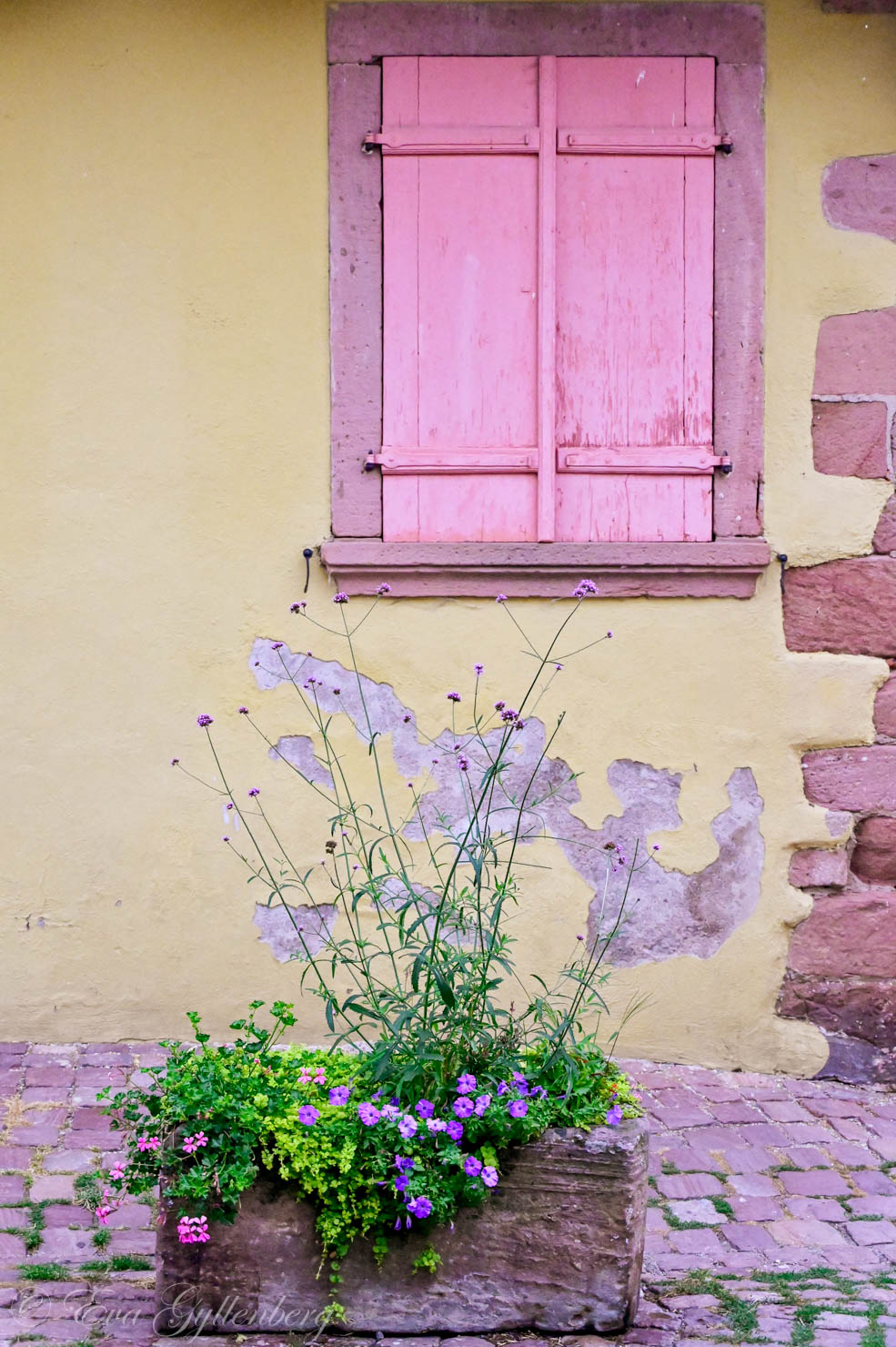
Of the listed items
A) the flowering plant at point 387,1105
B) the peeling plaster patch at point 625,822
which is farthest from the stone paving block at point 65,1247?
the peeling plaster patch at point 625,822

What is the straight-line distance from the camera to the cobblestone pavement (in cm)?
283

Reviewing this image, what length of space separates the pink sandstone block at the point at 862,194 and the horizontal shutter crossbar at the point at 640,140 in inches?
14.8

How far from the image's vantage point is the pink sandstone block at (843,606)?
4.52m

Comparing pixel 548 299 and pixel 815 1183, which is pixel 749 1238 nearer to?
pixel 815 1183

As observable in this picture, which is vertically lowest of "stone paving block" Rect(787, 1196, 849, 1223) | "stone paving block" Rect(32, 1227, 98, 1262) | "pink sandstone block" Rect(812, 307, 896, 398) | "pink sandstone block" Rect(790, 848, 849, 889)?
"stone paving block" Rect(787, 1196, 849, 1223)

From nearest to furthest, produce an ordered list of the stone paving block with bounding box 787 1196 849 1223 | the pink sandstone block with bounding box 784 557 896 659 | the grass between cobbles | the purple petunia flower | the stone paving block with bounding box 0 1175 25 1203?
the purple petunia flower, the grass between cobbles, the stone paving block with bounding box 0 1175 25 1203, the stone paving block with bounding box 787 1196 849 1223, the pink sandstone block with bounding box 784 557 896 659

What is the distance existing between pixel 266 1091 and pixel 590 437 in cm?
247

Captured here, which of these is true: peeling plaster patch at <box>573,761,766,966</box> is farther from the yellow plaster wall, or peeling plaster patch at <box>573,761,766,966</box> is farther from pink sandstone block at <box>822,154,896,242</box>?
pink sandstone block at <box>822,154,896,242</box>

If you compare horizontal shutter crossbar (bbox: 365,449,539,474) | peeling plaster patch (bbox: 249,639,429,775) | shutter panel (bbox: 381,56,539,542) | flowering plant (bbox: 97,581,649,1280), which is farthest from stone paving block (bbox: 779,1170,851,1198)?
horizontal shutter crossbar (bbox: 365,449,539,474)

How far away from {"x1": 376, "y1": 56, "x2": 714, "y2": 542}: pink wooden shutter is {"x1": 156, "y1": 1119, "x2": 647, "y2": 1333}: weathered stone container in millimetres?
2220

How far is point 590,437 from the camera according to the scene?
14.8 ft

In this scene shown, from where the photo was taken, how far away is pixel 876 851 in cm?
453

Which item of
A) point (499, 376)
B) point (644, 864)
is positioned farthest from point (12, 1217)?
point (499, 376)

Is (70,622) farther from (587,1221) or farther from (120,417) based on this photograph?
(587,1221)
